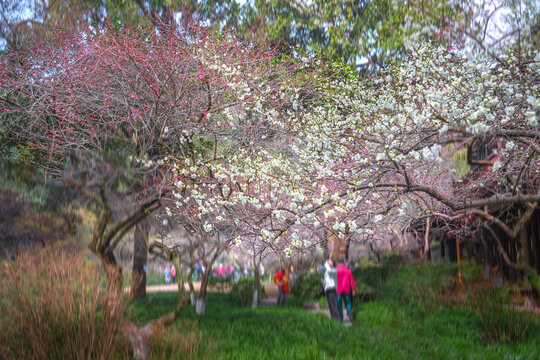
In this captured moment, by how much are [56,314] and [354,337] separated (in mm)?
5052

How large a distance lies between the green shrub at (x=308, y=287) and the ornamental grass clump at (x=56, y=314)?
38.8 feet

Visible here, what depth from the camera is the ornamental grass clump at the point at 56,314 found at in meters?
4.31

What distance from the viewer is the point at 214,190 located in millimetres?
9039

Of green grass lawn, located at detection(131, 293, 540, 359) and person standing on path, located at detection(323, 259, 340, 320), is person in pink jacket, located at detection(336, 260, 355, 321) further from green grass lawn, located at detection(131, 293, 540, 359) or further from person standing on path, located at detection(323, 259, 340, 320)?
green grass lawn, located at detection(131, 293, 540, 359)

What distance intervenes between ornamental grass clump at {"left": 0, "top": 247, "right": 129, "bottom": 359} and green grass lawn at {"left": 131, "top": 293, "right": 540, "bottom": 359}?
0.67 metres

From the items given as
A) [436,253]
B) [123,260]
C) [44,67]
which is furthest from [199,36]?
[436,253]

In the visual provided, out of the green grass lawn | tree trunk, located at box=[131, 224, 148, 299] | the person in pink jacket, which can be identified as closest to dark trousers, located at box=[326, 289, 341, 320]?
the person in pink jacket

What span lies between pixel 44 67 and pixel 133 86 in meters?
2.42

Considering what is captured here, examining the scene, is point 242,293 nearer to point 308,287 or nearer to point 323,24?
point 308,287

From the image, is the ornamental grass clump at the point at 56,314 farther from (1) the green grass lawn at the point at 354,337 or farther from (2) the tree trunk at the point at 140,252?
(2) the tree trunk at the point at 140,252

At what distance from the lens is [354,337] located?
7.66 metres

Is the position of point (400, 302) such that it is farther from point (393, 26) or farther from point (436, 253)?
point (436, 253)

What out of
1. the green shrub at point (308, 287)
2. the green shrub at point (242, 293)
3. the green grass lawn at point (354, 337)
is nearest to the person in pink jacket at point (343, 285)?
the green grass lawn at point (354, 337)

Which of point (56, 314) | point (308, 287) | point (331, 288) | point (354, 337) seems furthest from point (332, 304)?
point (56, 314)
